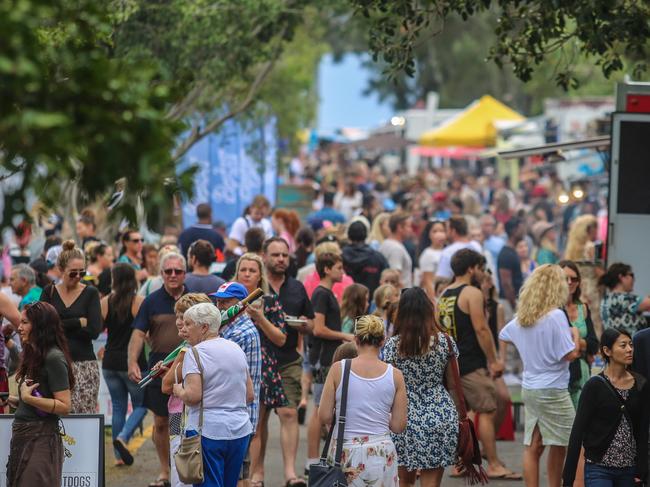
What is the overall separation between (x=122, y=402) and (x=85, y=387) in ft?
4.36

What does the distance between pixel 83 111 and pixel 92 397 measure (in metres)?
6.80

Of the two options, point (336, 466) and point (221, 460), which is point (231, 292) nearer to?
point (221, 460)

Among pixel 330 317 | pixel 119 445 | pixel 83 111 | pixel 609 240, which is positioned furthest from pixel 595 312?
pixel 83 111

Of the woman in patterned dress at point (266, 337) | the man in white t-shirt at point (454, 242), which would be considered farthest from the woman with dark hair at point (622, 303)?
the man in white t-shirt at point (454, 242)

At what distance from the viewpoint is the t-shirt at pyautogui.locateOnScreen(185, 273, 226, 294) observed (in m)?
10.9

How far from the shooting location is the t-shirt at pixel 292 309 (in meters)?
10.8

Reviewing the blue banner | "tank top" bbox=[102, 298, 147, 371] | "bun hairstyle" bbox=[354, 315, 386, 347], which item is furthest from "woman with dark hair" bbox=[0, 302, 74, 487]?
the blue banner

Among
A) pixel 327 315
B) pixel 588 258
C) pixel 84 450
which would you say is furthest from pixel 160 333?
pixel 588 258

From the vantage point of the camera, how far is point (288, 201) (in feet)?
115

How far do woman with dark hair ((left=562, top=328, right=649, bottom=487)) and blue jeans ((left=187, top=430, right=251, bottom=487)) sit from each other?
202 cm

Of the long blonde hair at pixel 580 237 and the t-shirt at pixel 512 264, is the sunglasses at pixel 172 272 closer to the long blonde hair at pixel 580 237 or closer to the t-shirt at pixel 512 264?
the long blonde hair at pixel 580 237

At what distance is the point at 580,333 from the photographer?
10.4 m

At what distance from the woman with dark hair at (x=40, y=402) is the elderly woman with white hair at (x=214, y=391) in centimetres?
72

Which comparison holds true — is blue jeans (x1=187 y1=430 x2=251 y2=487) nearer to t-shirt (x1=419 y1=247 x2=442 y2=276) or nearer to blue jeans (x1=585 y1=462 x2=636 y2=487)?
blue jeans (x1=585 y1=462 x2=636 y2=487)
